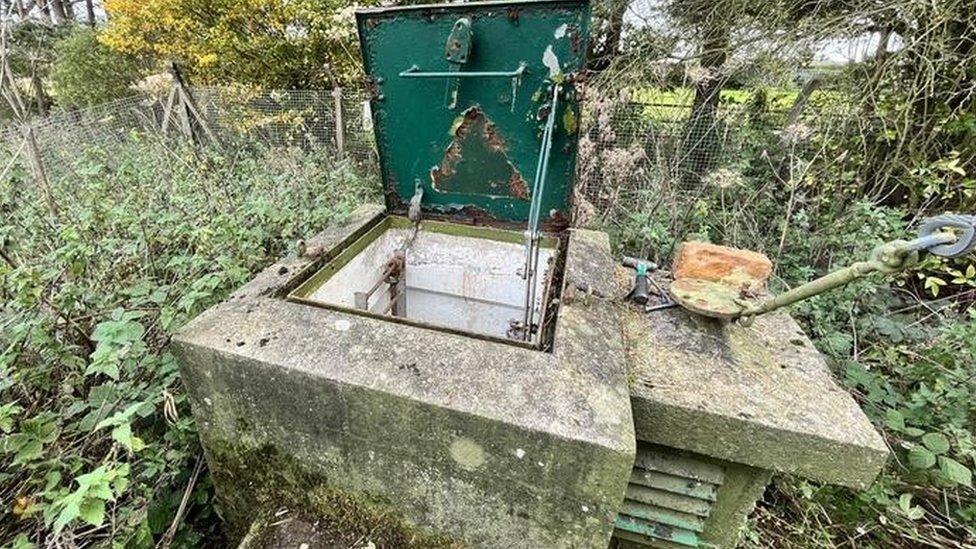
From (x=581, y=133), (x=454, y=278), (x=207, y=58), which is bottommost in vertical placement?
(x=454, y=278)

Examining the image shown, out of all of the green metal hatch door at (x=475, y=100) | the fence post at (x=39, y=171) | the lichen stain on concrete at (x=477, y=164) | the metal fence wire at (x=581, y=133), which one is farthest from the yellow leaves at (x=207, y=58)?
the lichen stain on concrete at (x=477, y=164)

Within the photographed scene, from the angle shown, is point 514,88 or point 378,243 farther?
point 378,243

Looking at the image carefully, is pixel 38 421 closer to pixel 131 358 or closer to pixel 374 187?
pixel 131 358

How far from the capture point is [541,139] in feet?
7.00

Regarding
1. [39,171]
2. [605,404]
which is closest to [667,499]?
[605,404]

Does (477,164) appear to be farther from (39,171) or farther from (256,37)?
(256,37)

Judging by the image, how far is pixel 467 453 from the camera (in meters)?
1.26

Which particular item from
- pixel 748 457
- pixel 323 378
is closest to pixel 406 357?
pixel 323 378

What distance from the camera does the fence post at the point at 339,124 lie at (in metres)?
5.10

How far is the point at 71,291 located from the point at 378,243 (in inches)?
52.2

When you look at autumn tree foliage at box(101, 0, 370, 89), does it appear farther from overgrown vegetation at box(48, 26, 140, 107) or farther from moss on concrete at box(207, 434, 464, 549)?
moss on concrete at box(207, 434, 464, 549)

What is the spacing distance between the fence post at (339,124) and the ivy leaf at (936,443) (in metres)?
5.56

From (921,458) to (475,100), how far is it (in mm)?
2659

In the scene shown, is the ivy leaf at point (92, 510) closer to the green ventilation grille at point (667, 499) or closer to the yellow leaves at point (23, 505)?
the yellow leaves at point (23, 505)
